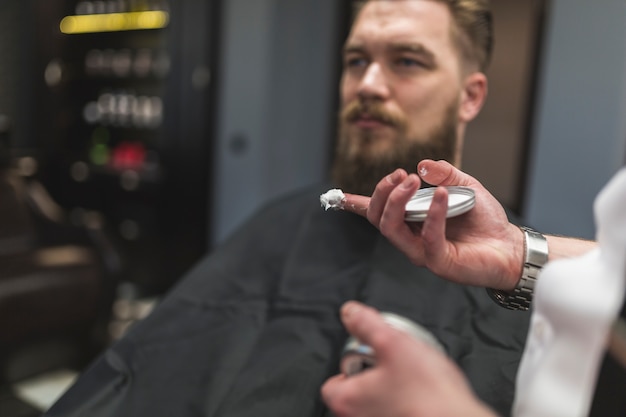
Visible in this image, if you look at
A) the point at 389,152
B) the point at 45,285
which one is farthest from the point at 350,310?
the point at 45,285

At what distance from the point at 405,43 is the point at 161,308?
34.7 inches

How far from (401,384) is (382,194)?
0.30m

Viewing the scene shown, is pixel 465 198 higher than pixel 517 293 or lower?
higher

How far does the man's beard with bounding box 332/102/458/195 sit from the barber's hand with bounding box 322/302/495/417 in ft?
1.41

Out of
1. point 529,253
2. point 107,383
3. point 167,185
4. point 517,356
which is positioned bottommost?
point 167,185

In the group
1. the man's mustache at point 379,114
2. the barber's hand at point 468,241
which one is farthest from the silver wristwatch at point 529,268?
the man's mustache at point 379,114

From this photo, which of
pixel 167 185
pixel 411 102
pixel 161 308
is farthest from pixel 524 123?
pixel 167 185

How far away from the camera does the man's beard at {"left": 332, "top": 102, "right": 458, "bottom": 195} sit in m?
1.06

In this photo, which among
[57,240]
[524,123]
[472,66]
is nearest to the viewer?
[472,66]

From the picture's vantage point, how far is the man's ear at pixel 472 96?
115 centimetres

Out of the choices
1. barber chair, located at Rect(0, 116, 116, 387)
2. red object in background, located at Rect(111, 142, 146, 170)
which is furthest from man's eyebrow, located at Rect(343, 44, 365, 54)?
red object in background, located at Rect(111, 142, 146, 170)

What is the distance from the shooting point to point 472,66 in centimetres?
118

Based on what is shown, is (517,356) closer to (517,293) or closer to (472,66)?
(517,293)

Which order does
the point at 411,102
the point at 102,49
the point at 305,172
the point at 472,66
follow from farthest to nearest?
the point at 102,49, the point at 305,172, the point at 411,102, the point at 472,66
